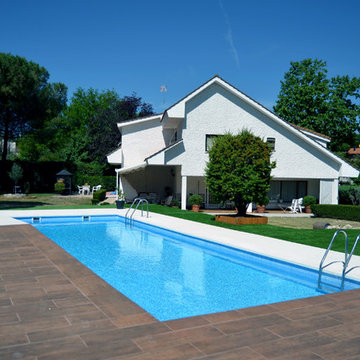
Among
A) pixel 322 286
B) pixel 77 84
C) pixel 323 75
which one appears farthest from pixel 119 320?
pixel 77 84

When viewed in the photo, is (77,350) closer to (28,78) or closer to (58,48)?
(28,78)

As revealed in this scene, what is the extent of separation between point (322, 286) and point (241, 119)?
19370 millimetres

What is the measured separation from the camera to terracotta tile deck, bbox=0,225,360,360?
429 centimetres

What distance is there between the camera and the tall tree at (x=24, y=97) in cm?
3497

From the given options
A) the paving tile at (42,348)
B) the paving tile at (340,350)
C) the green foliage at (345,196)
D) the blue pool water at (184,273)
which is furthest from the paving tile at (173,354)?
the green foliage at (345,196)

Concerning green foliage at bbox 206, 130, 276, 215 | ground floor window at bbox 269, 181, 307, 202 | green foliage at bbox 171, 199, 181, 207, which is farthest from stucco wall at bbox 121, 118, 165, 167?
green foliage at bbox 206, 130, 276, 215

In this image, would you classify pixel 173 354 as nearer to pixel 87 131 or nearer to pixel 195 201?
pixel 195 201

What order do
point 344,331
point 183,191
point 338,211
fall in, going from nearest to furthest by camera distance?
point 344,331
point 338,211
point 183,191

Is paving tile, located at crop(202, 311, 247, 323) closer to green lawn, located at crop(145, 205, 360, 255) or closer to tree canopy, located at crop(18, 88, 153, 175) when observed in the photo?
green lawn, located at crop(145, 205, 360, 255)

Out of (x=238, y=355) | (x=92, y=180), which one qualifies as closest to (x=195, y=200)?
(x=92, y=180)

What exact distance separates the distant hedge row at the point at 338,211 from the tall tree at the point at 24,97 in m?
27.8

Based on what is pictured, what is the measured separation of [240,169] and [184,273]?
7.80 m

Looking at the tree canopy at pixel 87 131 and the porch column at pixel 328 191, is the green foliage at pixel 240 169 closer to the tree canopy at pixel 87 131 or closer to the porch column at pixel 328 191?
the porch column at pixel 328 191

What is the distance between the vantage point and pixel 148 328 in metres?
5.01
